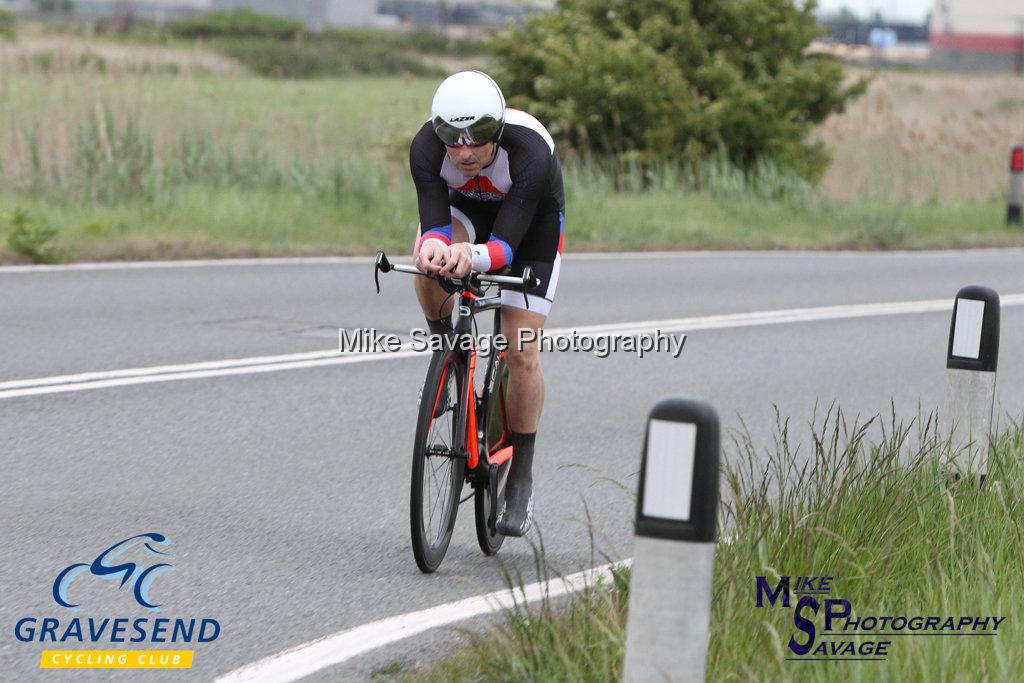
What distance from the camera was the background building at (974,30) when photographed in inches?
4360

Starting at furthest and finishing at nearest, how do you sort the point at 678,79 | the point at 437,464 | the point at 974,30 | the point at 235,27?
the point at 974,30 < the point at 235,27 < the point at 678,79 < the point at 437,464

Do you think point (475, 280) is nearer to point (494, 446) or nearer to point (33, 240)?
point (494, 446)

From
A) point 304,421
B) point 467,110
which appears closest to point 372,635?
point 467,110

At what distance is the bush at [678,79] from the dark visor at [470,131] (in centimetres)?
1756

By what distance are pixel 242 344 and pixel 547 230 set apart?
16.5 ft

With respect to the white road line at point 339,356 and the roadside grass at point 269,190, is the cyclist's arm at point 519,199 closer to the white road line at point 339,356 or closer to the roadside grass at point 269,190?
the white road line at point 339,356

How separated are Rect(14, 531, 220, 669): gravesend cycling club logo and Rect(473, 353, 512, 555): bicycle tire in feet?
3.89

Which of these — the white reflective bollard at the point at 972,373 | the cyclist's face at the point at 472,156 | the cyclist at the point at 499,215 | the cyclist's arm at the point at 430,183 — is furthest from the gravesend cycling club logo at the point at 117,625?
the white reflective bollard at the point at 972,373

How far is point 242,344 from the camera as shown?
35.2ft

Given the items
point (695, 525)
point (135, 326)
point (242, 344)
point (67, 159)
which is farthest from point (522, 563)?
point (67, 159)

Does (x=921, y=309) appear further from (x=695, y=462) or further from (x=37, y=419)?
(x=695, y=462)

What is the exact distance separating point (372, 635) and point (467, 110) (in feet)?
5.93

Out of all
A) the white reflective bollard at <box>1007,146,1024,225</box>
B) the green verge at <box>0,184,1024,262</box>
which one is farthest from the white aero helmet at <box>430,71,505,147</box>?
the white reflective bollard at <box>1007,146,1024,225</box>

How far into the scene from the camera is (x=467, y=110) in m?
5.48
